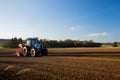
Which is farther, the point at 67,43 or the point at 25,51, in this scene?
the point at 67,43

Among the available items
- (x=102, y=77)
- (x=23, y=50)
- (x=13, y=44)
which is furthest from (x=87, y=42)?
(x=102, y=77)

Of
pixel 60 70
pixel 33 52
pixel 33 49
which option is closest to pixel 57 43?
pixel 33 52

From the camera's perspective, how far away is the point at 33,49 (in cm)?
2605

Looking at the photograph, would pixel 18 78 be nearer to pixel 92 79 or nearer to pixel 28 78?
pixel 28 78

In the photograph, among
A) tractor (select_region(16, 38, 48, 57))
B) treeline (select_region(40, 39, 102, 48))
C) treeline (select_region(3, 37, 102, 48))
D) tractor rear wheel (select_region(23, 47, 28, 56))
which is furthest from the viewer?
treeline (select_region(40, 39, 102, 48))

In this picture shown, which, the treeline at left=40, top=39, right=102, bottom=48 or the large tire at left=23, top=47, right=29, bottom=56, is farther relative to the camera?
the treeline at left=40, top=39, right=102, bottom=48

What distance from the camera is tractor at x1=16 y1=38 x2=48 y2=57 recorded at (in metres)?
25.8

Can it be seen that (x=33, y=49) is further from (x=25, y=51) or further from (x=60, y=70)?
(x=60, y=70)

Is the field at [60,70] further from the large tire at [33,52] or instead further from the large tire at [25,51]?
the large tire at [25,51]

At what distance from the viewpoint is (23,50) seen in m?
27.3

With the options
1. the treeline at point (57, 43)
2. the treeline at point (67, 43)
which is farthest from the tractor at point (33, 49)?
the treeline at point (67, 43)

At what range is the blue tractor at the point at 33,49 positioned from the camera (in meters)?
25.8

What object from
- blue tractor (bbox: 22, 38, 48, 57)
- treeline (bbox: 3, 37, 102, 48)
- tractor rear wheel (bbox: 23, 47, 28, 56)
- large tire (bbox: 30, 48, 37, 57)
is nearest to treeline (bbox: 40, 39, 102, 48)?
treeline (bbox: 3, 37, 102, 48)

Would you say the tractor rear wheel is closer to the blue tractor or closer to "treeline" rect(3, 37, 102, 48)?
the blue tractor
